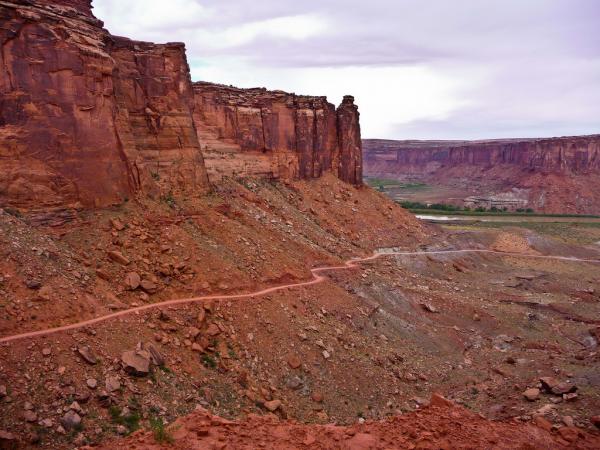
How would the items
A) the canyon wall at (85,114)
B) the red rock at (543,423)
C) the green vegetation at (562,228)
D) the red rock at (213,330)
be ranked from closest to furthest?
the red rock at (543,423) → the canyon wall at (85,114) → the red rock at (213,330) → the green vegetation at (562,228)

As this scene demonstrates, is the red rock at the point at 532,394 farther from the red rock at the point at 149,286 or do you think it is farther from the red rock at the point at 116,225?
the red rock at the point at 116,225

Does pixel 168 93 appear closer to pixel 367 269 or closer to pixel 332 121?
pixel 367 269

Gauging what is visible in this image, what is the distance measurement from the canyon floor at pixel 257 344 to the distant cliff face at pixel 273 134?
636 cm

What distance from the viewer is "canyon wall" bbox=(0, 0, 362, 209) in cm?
2602

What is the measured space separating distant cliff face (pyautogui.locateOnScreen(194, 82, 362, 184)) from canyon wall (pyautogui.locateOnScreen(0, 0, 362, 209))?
9.32 metres

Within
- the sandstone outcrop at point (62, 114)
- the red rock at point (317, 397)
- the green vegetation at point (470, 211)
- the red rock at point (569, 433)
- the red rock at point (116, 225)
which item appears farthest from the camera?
the green vegetation at point (470, 211)

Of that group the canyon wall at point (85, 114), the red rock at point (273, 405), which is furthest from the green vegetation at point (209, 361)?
the canyon wall at point (85, 114)

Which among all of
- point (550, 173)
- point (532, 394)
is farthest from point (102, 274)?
point (550, 173)

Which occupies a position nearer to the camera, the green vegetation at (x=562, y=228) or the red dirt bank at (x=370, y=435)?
the red dirt bank at (x=370, y=435)

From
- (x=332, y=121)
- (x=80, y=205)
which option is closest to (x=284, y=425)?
(x=80, y=205)

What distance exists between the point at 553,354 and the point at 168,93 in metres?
32.7

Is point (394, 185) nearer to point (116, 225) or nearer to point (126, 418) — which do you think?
point (116, 225)

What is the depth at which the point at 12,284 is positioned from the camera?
2186 cm

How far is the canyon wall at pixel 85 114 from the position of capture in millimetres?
26016
